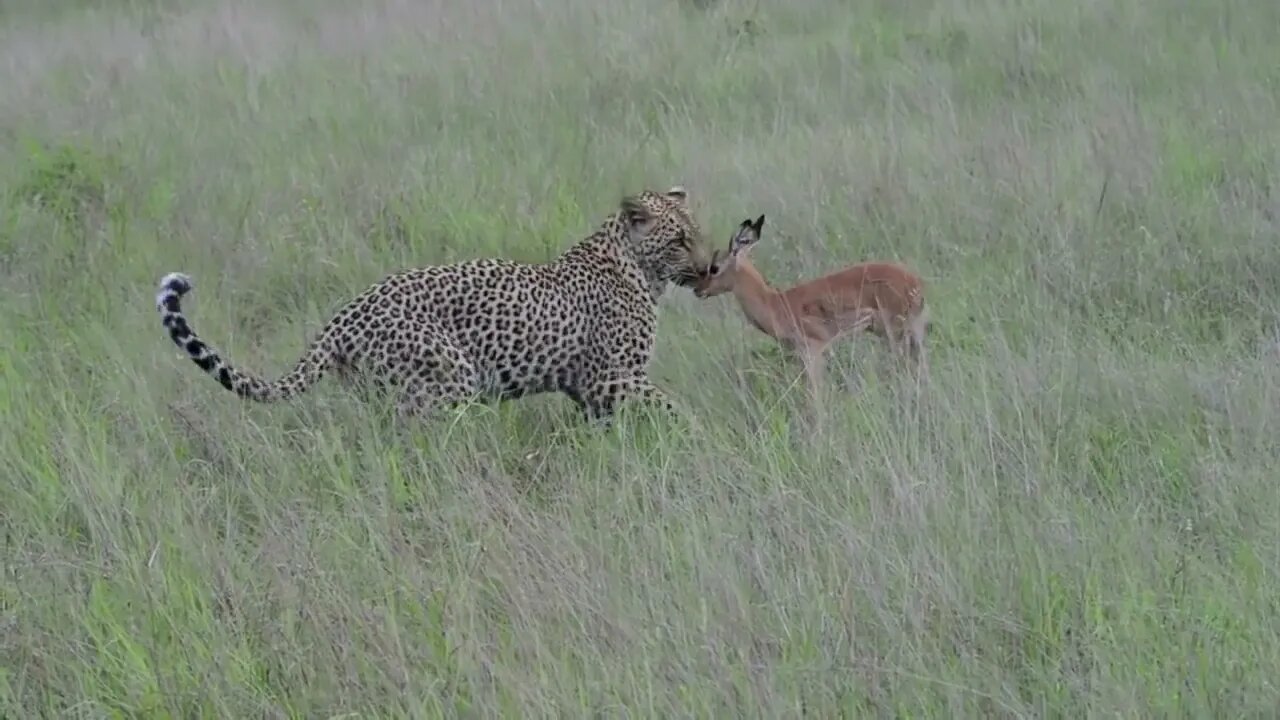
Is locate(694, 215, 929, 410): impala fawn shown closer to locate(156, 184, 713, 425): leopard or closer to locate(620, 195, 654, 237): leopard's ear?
locate(156, 184, 713, 425): leopard

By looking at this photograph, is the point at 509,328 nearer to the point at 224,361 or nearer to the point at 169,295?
the point at 224,361

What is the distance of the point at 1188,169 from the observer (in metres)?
7.28

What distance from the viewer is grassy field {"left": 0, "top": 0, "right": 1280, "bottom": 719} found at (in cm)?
361

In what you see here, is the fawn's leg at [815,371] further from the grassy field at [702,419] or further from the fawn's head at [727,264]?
the fawn's head at [727,264]

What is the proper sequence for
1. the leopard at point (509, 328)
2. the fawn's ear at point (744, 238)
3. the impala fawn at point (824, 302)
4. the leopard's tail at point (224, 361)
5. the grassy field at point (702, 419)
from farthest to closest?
the fawn's ear at point (744, 238), the impala fawn at point (824, 302), the leopard at point (509, 328), the leopard's tail at point (224, 361), the grassy field at point (702, 419)

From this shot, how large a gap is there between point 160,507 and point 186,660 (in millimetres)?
976

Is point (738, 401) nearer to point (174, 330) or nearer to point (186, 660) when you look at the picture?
point (174, 330)

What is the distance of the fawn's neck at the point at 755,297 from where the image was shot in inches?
249

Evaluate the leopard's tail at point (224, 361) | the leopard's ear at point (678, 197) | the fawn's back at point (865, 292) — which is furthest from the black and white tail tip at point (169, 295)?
Answer: the fawn's back at point (865, 292)

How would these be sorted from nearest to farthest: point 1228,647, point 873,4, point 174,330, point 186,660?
1. point 1228,647
2. point 186,660
3. point 174,330
4. point 873,4

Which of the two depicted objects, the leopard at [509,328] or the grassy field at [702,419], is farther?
the leopard at [509,328]

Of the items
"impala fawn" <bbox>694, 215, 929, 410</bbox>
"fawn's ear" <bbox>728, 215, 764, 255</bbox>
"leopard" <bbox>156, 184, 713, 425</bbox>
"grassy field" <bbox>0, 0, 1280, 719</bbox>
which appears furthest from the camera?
"fawn's ear" <bbox>728, 215, 764, 255</bbox>

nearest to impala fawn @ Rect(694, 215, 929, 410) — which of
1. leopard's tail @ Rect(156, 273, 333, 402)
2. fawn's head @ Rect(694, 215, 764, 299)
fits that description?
fawn's head @ Rect(694, 215, 764, 299)

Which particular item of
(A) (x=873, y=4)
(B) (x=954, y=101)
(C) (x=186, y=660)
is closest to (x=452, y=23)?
(A) (x=873, y=4)
